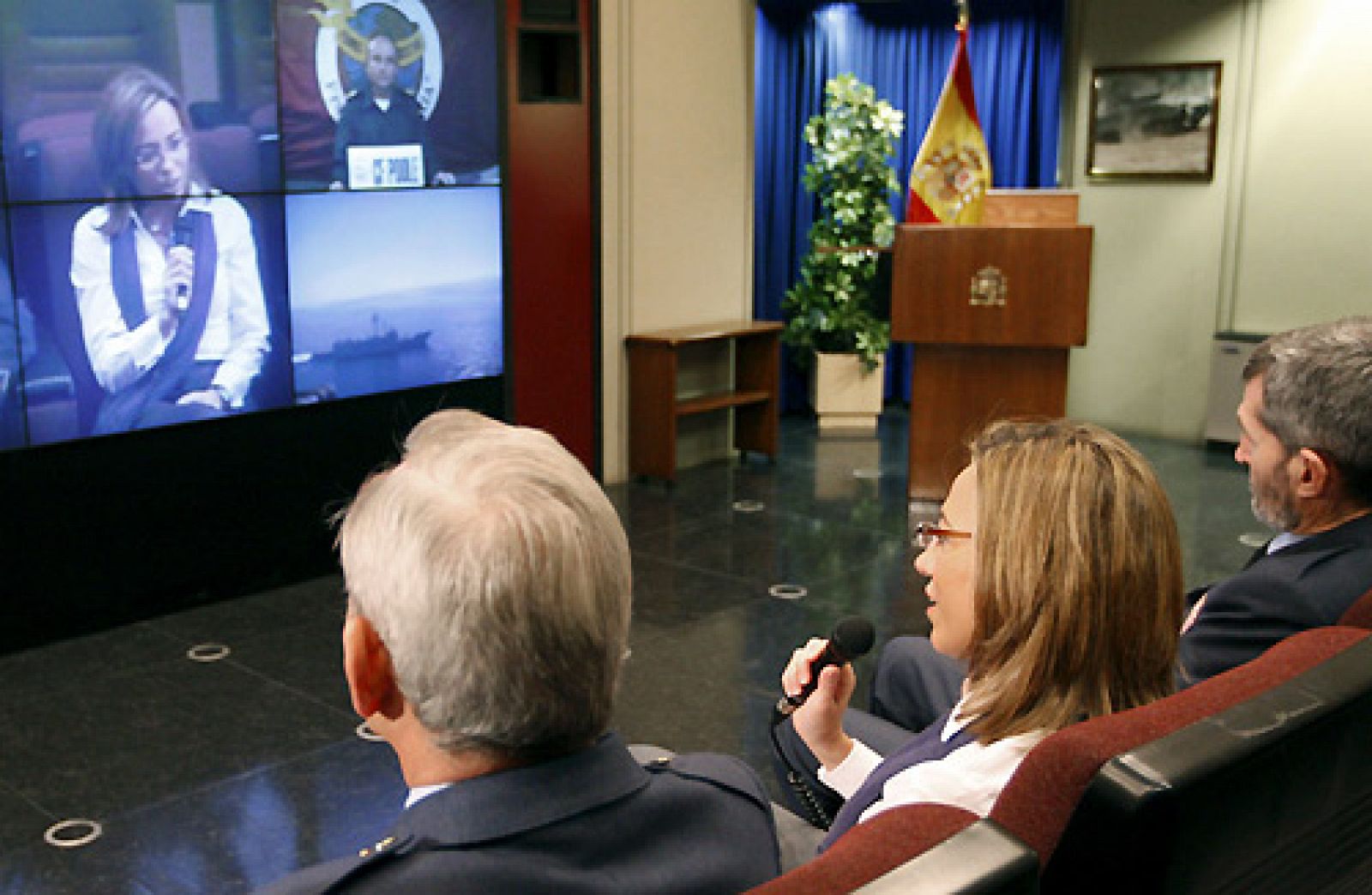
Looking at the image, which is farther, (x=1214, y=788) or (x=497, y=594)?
(x=1214, y=788)

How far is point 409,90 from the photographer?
235 inches

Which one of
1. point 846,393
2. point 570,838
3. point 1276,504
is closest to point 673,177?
point 846,393

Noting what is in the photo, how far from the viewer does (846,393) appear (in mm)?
8773

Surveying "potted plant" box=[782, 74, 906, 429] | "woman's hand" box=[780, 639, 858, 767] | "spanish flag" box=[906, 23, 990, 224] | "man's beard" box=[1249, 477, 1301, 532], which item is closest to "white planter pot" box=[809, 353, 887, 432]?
Answer: "potted plant" box=[782, 74, 906, 429]

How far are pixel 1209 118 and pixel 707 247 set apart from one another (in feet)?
9.72

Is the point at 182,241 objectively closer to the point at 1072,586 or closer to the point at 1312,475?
the point at 1312,475

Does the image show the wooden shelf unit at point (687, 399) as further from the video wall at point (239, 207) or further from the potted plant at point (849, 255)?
the video wall at point (239, 207)

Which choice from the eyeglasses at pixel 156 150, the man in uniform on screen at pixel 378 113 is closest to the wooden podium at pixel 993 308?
the man in uniform on screen at pixel 378 113

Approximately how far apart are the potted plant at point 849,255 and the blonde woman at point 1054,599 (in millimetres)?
6873

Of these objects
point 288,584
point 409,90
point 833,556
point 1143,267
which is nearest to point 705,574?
point 833,556

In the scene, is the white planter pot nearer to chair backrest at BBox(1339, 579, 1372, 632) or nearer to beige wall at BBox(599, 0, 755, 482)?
beige wall at BBox(599, 0, 755, 482)

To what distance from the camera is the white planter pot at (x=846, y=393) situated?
871 cm

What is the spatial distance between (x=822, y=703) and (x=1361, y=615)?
31.1 inches

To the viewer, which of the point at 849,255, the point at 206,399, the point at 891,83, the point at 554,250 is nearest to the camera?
the point at 206,399
